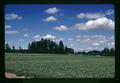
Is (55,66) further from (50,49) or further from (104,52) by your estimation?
(104,52)

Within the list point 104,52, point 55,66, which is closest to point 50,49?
point 55,66

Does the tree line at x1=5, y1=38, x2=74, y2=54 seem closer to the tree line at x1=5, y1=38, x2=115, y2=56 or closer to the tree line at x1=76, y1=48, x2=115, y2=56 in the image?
the tree line at x1=5, y1=38, x2=115, y2=56

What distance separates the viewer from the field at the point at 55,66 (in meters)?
2.34

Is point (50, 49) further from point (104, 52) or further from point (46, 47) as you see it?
point (104, 52)

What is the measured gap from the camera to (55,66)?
2365mm

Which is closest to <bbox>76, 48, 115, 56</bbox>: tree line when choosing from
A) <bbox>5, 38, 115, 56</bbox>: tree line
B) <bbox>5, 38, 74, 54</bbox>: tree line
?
<bbox>5, 38, 115, 56</bbox>: tree line

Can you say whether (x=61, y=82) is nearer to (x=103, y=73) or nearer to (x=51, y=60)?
(x=51, y=60)

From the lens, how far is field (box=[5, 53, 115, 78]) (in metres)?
2.34

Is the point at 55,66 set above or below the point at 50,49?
below

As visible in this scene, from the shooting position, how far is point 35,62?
2369 mm

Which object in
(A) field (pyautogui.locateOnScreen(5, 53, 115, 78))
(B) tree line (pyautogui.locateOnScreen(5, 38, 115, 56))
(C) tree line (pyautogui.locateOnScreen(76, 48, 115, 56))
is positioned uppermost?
(B) tree line (pyautogui.locateOnScreen(5, 38, 115, 56))

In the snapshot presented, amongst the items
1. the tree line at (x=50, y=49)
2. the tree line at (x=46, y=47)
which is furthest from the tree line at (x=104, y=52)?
the tree line at (x=46, y=47)
